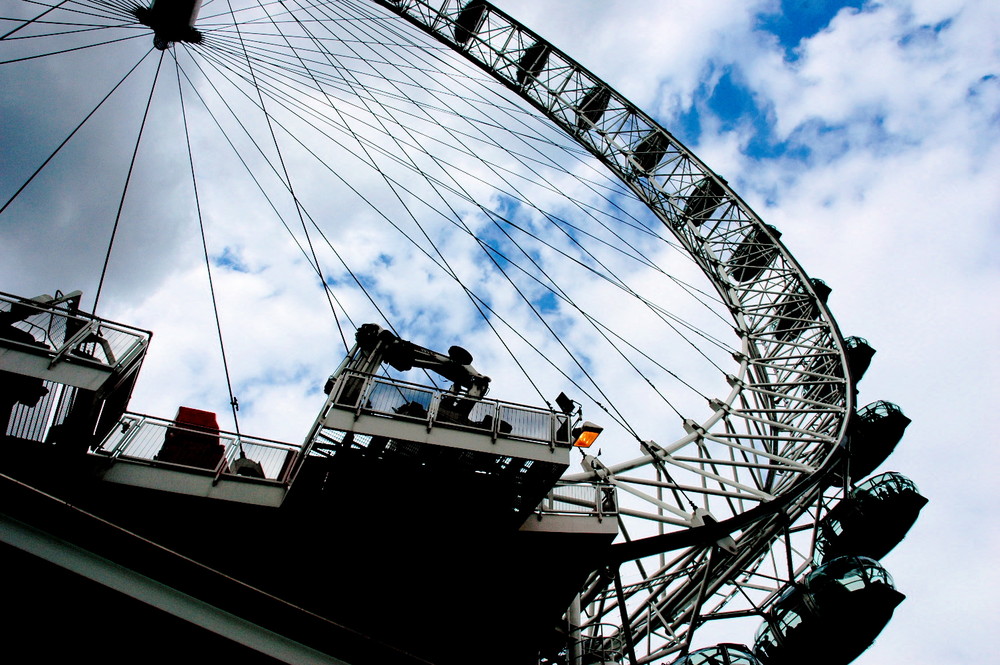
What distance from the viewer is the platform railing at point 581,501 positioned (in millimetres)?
12539

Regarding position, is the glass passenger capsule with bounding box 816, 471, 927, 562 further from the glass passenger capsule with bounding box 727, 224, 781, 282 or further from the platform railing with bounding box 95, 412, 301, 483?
the platform railing with bounding box 95, 412, 301, 483

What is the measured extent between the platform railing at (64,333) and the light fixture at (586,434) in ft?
29.1

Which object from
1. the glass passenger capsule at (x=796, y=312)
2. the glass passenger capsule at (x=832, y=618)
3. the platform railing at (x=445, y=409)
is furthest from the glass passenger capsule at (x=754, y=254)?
the platform railing at (x=445, y=409)

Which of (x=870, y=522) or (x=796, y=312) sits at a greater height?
(x=796, y=312)

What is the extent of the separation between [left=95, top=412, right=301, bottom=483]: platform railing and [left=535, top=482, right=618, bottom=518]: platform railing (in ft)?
18.1

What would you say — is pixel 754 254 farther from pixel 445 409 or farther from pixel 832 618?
pixel 445 409

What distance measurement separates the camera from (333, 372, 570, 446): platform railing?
10859 millimetres

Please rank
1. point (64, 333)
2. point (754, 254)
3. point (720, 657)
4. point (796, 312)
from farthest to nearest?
1. point (754, 254)
2. point (796, 312)
3. point (720, 657)
4. point (64, 333)

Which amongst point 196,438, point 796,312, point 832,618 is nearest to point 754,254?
point 796,312

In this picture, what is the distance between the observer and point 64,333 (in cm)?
1044

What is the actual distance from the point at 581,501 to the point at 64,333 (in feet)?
36.1

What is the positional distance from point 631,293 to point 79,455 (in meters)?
16.8

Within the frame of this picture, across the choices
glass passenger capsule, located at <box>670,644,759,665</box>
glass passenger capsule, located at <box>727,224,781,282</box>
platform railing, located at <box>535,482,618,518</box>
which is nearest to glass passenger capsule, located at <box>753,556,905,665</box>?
glass passenger capsule, located at <box>670,644,759,665</box>

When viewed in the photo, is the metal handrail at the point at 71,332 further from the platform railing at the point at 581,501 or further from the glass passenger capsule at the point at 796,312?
the glass passenger capsule at the point at 796,312
